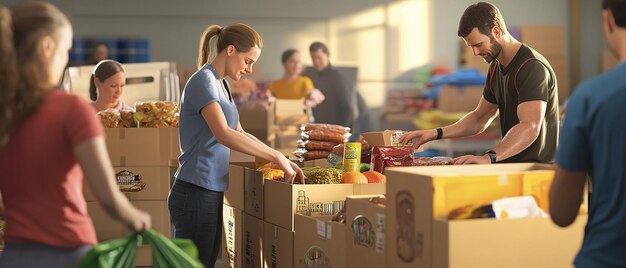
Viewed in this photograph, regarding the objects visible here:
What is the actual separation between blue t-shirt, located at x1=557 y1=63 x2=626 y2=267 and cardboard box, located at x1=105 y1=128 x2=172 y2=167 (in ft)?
10.5

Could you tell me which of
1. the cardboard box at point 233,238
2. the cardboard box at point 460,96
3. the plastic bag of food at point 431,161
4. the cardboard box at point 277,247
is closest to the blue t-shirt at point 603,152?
the plastic bag of food at point 431,161

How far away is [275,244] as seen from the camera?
3949mm

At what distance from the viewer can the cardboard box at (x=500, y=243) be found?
2.49 metres

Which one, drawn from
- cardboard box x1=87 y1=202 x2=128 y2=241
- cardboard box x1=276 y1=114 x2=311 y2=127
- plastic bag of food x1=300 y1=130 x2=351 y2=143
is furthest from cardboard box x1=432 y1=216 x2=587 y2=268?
cardboard box x1=276 y1=114 x2=311 y2=127

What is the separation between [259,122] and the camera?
263 inches

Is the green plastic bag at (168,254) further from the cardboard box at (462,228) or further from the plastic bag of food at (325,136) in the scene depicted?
the plastic bag of food at (325,136)

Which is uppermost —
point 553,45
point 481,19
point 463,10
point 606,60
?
point 463,10

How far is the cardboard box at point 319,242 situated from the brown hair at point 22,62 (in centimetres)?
151

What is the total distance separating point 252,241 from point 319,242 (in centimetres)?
80

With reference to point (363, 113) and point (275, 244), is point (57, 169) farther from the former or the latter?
point (363, 113)

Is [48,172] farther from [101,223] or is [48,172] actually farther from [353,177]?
[101,223]

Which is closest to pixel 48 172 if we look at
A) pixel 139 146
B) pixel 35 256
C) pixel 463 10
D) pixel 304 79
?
pixel 35 256

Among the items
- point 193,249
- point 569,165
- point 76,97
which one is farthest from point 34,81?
point 569,165

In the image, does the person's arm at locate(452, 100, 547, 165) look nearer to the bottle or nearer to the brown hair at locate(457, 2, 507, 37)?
the brown hair at locate(457, 2, 507, 37)
